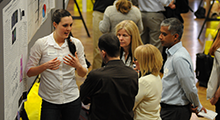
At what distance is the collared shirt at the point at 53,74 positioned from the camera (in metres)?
2.79

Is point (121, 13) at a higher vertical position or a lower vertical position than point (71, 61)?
higher

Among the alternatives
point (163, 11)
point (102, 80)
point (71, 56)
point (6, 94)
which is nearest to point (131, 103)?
point (102, 80)

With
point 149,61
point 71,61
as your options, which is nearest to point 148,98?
point 149,61

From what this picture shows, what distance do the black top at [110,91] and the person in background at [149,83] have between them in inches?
10.5

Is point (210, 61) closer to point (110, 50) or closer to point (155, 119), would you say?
point (155, 119)

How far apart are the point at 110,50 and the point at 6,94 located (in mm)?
863

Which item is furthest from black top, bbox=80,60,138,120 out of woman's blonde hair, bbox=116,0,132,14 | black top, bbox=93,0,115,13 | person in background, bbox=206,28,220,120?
black top, bbox=93,0,115,13

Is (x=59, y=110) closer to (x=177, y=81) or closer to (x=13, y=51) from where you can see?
(x=13, y=51)

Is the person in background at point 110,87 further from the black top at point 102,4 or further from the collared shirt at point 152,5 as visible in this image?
the collared shirt at point 152,5

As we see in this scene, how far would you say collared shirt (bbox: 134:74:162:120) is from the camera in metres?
2.61

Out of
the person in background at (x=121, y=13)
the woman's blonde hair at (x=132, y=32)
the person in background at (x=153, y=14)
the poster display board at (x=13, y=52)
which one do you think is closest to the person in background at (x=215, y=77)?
the woman's blonde hair at (x=132, y=32)

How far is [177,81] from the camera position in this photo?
309 cm

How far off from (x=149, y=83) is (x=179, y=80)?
0.54 meters

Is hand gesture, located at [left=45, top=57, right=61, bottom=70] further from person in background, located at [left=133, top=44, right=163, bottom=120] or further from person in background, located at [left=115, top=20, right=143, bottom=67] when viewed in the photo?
person in background, located at [left=115, top=20, right=143, bottom=67]
